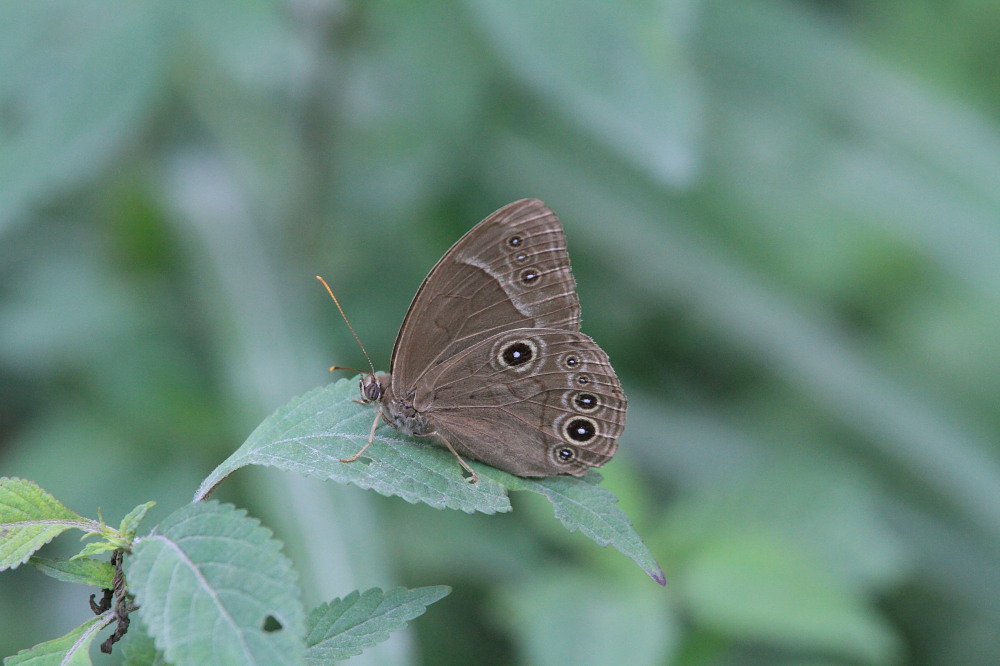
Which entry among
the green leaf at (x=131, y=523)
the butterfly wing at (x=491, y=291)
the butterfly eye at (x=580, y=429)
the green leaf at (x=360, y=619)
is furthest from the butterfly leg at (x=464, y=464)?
the green leaf at (x=131, y=523)

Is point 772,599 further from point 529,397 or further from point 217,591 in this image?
point 217,591

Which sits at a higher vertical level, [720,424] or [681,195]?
[681,195]

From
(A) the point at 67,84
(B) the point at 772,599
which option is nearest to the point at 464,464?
(B) the point at 772,599

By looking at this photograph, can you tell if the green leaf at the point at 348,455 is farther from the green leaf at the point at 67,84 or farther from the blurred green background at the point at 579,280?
the green leaf at the point at 67,84

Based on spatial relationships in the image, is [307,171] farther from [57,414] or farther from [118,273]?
[57,414]

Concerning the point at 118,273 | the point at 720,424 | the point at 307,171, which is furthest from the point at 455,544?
the point at 118,273

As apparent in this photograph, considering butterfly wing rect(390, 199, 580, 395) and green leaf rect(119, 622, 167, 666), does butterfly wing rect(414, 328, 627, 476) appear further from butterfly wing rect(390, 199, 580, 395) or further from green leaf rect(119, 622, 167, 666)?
green leaf rect(119, 622, 167, 666)
